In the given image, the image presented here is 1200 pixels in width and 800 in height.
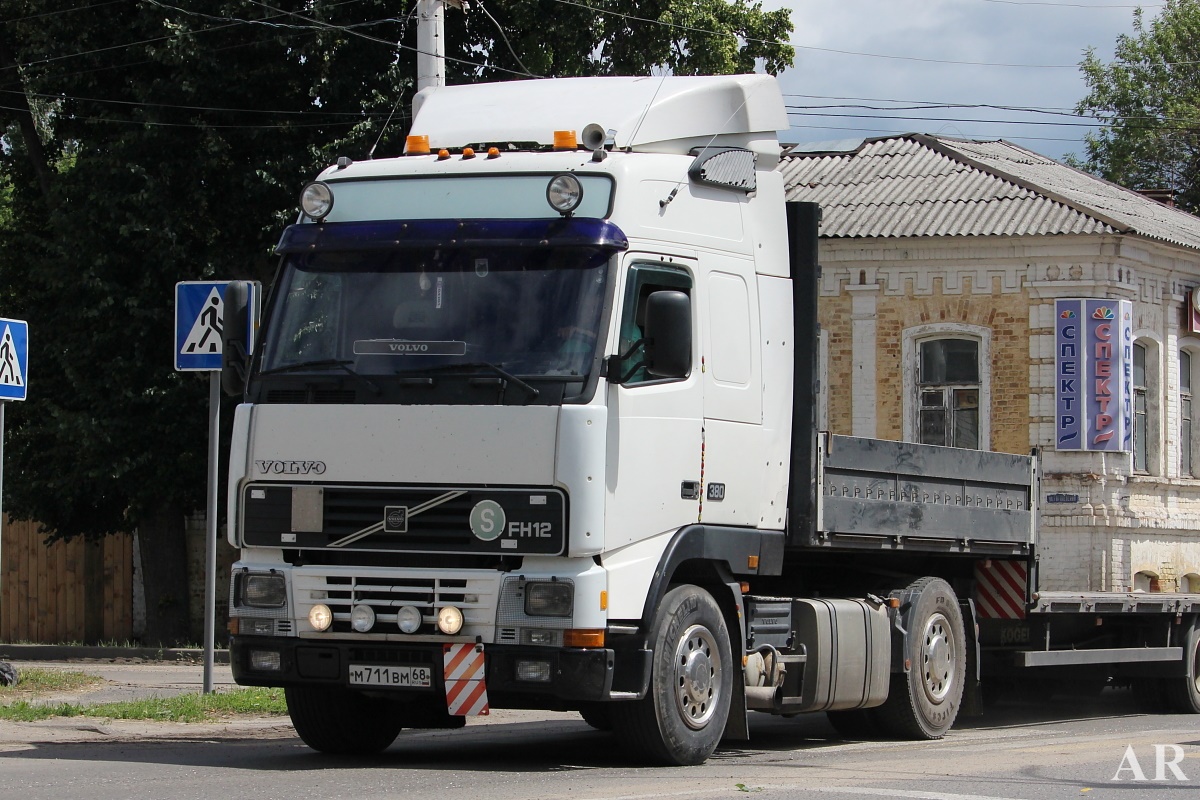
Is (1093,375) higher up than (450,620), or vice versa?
(1093,375)

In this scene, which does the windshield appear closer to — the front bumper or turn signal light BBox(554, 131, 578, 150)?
turn signal light BBox(554, 131, 578, 150)

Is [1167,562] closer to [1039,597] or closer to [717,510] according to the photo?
[1039,597]

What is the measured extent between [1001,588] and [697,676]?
4525 millimetres

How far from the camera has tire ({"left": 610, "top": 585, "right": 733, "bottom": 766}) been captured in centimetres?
952

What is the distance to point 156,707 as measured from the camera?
12.6 meters

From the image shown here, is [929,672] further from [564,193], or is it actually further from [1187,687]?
[564,193]

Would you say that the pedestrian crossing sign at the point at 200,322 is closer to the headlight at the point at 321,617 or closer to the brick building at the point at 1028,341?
the headlight at the point at 321,617

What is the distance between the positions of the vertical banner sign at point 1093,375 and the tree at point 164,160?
7520mm

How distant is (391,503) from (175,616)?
1482cm

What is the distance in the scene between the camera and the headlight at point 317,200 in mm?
9961

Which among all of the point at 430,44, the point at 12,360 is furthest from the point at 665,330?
the point at 430,44

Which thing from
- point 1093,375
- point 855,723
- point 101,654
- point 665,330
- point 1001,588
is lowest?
point 101,654

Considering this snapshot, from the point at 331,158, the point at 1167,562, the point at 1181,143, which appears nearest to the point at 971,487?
the point at 331,158

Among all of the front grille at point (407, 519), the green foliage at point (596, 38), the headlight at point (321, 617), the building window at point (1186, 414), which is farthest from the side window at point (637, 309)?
the building window at point (1186, 414)
